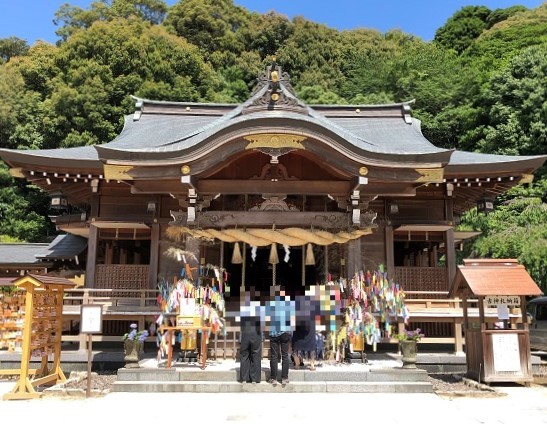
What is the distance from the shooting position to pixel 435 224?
37.6 ft

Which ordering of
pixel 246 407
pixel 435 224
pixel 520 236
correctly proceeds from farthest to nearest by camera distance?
1. pixel 520 236
2. pixel 435 224
3. pixel 246 407

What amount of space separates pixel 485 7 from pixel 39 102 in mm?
39725

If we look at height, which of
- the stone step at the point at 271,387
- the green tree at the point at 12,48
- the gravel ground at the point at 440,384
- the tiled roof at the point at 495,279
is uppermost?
the green tree at the point at 12,48

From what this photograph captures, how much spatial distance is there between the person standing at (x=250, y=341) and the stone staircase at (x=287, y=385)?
165mm

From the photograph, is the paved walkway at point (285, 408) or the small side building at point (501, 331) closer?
the paved walkway at point (285, 408)

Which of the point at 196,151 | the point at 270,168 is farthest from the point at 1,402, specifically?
the point at 270,168

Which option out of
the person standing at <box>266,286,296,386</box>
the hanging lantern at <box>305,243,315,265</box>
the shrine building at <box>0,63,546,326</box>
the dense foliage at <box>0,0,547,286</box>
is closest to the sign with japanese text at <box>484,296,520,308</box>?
the shrine building at <box>0,63,546,326</box>

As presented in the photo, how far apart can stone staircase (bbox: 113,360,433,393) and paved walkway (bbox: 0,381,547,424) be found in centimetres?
17

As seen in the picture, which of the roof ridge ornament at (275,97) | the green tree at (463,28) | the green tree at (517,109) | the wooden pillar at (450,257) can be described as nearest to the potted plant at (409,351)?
the wooden pillar at (450,257)

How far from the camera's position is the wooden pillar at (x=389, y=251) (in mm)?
11320

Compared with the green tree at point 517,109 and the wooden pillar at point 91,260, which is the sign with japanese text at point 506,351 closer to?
the wooden pillar at point 91,260

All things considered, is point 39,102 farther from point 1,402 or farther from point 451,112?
point 1,402

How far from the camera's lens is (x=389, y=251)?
1142cm

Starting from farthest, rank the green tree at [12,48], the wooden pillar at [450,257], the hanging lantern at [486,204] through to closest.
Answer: the green tree at [12,48] < the hanging lantern at [486,204] < the wooden pillar at [450,257]
